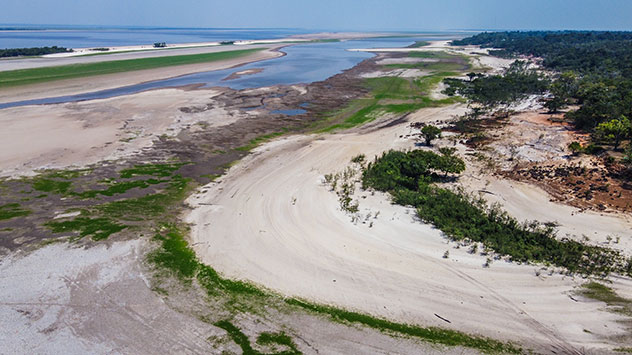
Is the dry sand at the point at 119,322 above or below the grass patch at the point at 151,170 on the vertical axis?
below

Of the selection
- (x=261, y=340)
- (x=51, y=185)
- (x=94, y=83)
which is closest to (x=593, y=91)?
(x=261, y=340)

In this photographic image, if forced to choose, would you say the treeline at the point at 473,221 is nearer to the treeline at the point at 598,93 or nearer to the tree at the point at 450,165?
the tree at the point at 450,165

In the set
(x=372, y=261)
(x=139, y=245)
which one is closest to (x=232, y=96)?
(x=139, y=245)

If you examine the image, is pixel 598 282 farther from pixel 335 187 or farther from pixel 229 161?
pixel 229 161

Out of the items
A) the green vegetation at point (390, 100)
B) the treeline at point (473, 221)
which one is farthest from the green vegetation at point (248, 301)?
the green vegetation at point (390, 100)

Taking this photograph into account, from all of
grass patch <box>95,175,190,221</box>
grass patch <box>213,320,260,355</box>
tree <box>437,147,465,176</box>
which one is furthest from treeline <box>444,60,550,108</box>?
grass patch <box>213,320,260,355</box>
